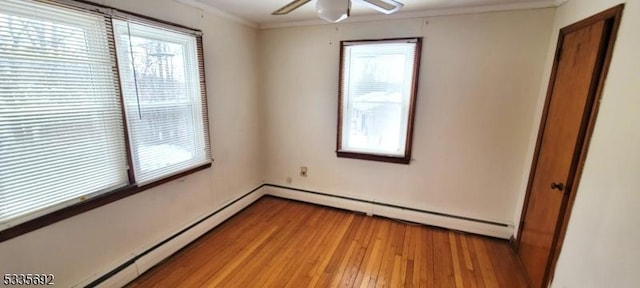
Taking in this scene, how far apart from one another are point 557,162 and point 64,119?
127 inches

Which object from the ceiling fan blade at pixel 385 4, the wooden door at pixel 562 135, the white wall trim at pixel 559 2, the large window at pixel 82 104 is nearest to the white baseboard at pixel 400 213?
the wooden door at pixel 562 135

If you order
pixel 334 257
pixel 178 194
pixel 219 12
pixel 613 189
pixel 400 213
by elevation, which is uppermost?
pixel 219 12

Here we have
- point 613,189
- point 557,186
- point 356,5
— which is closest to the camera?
point 613,189

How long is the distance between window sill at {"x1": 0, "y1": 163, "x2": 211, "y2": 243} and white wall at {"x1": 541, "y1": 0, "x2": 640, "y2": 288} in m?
2.84

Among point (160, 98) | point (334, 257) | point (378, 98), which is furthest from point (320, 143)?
point (160, 98)

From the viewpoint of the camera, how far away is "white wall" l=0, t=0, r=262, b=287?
5.35 ft

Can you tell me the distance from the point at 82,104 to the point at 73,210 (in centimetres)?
67

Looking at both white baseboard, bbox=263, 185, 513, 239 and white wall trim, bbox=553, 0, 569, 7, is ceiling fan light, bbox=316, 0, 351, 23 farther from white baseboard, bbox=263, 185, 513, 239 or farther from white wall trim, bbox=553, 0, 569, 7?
white baseboard, bbox=263, 185, 513, 239

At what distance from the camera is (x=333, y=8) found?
1.51 m

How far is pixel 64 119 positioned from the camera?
1594 mm

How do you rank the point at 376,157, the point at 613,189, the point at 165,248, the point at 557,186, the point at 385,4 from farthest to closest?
1. the point at 376,157
2. the point at 165,248
3. the point at 557,186
4. the point at 385,4
5. the point at 613,189

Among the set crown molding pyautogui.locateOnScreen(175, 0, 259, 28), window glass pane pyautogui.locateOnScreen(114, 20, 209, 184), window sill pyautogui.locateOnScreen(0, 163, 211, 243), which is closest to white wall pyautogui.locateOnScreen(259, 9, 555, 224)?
crown molding pyautogui.locateOnScreen(175, 0, 259, 28)

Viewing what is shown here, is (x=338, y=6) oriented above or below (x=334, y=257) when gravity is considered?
above

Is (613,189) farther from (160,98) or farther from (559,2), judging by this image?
(160,98)
